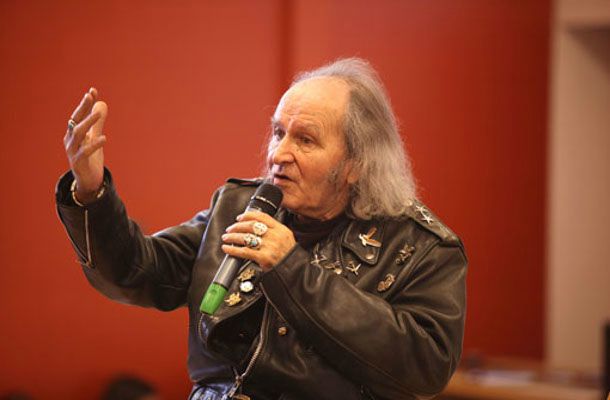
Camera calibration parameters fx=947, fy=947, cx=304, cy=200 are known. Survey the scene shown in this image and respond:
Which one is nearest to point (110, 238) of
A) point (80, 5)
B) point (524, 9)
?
point (80, 5)

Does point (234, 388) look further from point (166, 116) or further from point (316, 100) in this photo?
point (166, 116)

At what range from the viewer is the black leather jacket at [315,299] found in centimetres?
183

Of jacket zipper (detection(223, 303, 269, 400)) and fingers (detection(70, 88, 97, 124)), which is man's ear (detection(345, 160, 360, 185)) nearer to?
jacket zipper (detection(223, 303, 269, 400))

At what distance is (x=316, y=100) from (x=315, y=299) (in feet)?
1.61

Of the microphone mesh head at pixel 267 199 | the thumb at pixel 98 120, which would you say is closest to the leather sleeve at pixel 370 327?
the microphone mesh head at pixel 267 199

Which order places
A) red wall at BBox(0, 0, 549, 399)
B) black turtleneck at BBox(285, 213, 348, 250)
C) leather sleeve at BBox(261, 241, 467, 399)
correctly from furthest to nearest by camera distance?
1. red wall at BBox(0, 0, 549, 399)
2. black turtleneck at BBox(285, 213, 348, 250)
3. leather sleeve at BBox(261, 241, 467, 399)

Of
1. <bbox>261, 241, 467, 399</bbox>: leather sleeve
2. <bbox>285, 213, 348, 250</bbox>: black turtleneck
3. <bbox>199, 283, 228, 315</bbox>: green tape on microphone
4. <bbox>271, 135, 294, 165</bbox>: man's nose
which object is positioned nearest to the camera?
<bbox>199, 283, 228, 315</bbox>: green tape on microphone

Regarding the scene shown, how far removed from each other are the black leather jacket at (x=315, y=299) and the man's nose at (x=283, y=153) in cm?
21

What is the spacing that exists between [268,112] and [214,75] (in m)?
0.37

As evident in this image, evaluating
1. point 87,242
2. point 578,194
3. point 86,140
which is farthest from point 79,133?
point 578,194

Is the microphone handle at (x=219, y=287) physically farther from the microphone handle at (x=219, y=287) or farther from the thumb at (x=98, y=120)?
the thumb at (x=98, y=120)

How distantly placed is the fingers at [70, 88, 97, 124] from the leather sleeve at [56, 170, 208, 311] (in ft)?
0.50

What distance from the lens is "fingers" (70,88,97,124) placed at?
5.99 ft

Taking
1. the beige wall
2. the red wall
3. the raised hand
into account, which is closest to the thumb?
the raised hand
